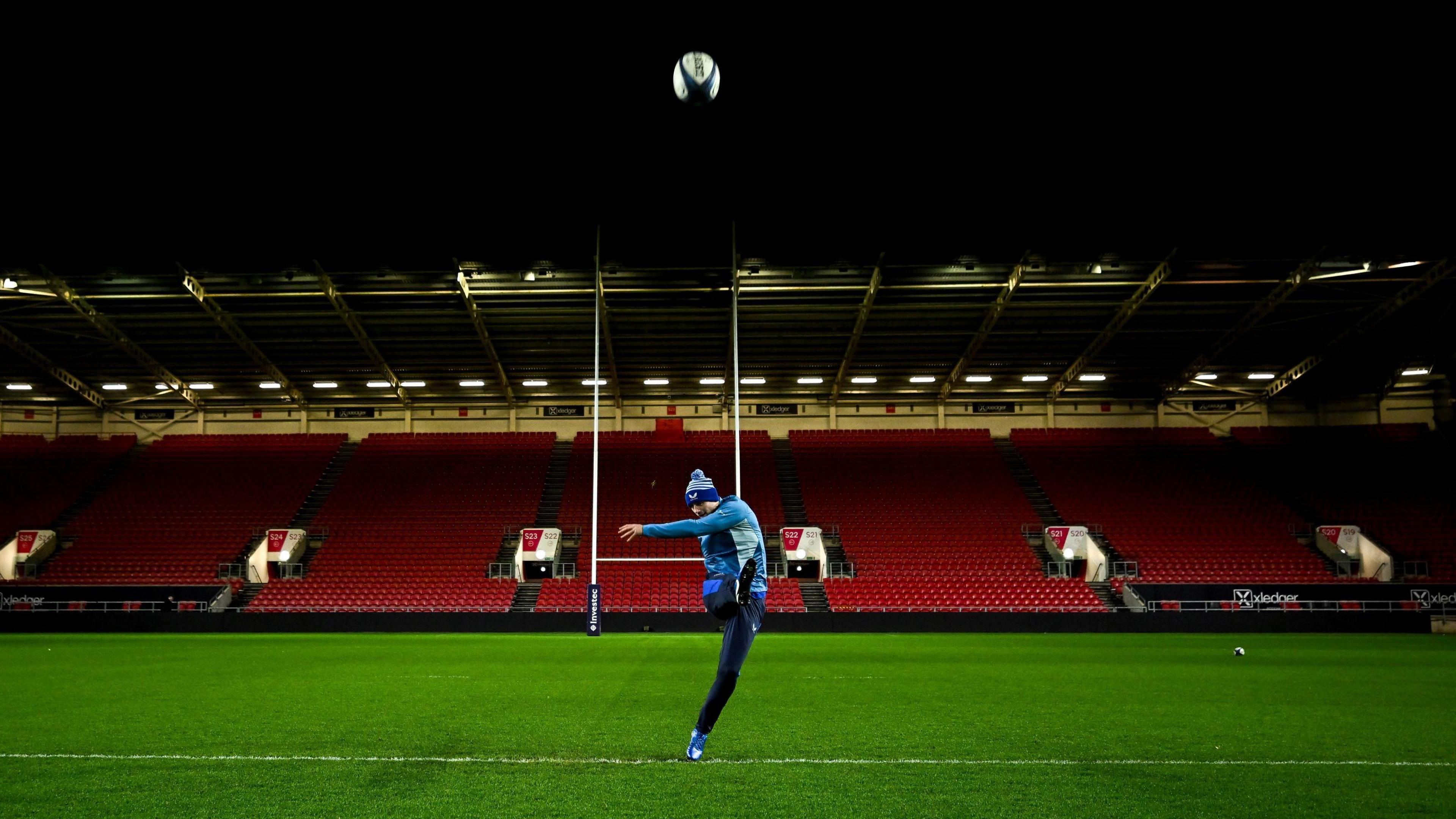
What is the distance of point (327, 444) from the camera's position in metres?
35.6

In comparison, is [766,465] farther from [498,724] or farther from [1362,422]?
[498,724]

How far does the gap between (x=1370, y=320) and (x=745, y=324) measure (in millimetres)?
18400

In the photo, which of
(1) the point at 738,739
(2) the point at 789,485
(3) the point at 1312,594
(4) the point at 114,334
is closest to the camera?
(1) the point at 738,739

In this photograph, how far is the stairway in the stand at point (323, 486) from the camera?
104 feet

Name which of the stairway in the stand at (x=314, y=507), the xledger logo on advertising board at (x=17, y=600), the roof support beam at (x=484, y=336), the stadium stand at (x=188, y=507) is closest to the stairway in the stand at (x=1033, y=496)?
the roof support beam at (x=484, y=336)

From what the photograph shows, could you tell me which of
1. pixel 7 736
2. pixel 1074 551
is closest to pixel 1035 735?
pixel 7 736

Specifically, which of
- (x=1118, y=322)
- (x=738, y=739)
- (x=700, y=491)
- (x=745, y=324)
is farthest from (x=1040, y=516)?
(x=700, y=491)

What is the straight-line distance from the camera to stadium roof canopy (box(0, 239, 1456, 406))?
2456 centimetres

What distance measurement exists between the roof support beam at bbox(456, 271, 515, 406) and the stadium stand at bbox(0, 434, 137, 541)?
14.9 m

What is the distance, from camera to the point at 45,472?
33.9 m

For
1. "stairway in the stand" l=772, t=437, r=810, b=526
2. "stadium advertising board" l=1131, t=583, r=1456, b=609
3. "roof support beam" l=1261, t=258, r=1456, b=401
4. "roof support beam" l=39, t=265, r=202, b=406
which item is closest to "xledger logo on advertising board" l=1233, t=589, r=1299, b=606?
"stadium advertising board" l=1131, t=583, r=1456, b=609

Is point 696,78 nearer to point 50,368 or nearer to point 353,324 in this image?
point 353,324

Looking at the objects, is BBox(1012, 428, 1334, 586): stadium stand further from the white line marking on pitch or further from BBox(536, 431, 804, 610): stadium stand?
the white line marking on pitch

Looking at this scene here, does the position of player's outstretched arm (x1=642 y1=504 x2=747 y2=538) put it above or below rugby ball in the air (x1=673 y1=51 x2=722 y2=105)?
below
